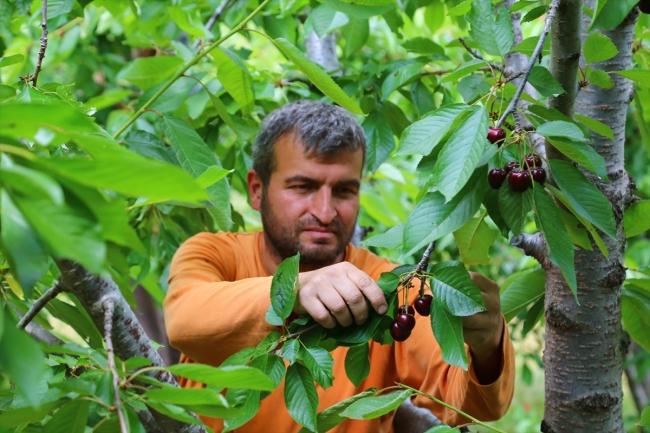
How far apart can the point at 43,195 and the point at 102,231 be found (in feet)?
0.23

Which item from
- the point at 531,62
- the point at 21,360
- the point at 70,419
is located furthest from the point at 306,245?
the point at 21,360

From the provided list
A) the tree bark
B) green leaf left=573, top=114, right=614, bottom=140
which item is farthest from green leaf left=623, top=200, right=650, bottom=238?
green leaf left=573, top=114, right=614, bottom=140

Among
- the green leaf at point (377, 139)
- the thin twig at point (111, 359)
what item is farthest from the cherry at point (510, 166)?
the green leaf at point (377, 139)

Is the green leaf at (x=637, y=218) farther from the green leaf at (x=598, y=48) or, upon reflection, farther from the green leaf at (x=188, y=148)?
the green leaf at (x=188, y=148)

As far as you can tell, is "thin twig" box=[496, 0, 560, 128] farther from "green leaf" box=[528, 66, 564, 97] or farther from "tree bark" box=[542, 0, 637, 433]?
"tree bark" box=[542, 0, 637, 433]

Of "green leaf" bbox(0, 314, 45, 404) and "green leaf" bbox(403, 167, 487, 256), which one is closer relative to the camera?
"green leaf" bbox(0, 314, 45, 404)

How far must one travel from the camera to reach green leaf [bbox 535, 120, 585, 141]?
100 centimetres

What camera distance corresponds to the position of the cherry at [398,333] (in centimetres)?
110

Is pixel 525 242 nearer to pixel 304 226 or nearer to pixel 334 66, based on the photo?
pixel 304 226

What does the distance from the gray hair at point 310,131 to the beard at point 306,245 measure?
17 cm

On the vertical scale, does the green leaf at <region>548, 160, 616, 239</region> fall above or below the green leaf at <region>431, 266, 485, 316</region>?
above

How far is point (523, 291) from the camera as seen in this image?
1712 mm

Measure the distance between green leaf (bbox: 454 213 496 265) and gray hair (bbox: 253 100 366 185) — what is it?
716 mm

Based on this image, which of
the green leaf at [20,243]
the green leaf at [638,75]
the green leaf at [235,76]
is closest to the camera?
the green leaf at [20,243]
